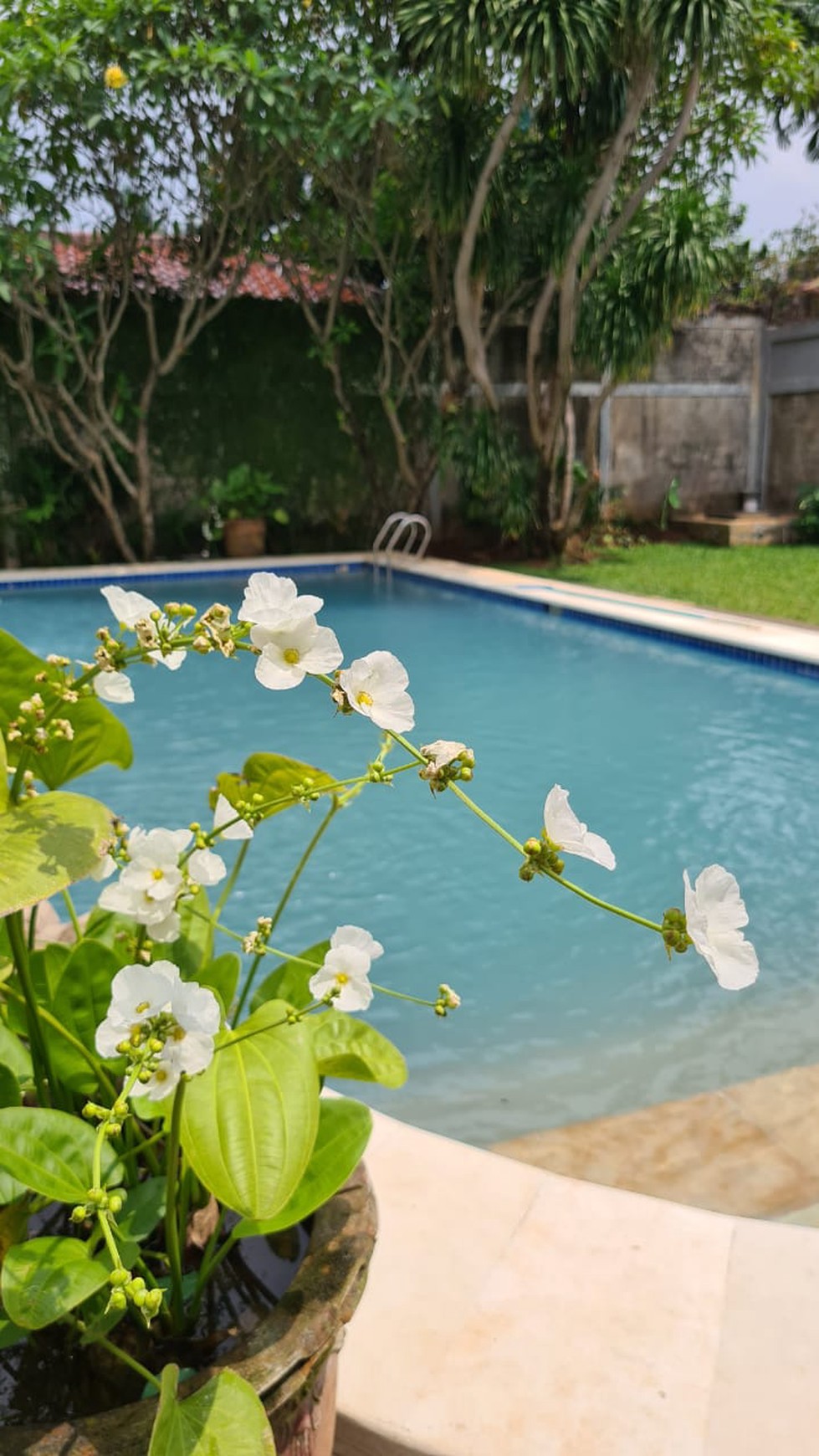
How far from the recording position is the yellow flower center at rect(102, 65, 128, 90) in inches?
353

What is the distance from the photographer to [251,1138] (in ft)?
2.94

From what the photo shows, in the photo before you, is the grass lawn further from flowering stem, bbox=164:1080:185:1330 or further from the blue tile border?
flowering stem, bbox=164:1080:185:1330

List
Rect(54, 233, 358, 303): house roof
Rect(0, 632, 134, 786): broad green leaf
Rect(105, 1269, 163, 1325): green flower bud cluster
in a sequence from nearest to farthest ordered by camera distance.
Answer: Rect(105, 1269, 163, 1325): green flower bud cluster → Rect(0, 632, 134, 786): broad green leaf → Rect(54, 233, 358, 303): house roof

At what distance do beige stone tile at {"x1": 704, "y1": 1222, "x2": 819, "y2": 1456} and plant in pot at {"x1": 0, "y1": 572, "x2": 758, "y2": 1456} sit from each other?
1.94 ft

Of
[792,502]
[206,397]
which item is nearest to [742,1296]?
[206,397]

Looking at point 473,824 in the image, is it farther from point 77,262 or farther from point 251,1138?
point 77,262

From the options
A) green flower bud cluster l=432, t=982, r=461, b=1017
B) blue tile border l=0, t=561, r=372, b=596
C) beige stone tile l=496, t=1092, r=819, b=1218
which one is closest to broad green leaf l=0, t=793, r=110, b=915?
green flower bud cluster l=432, t=982, r=461, b=1017

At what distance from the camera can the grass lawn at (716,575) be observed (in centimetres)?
906

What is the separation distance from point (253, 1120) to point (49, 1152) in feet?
0.63

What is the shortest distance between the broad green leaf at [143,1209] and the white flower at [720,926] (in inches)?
22.9

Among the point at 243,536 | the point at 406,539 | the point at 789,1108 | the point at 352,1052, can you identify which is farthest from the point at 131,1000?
the point at 406,539

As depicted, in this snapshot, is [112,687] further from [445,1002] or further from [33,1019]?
[445,1002]

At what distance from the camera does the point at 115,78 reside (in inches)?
355

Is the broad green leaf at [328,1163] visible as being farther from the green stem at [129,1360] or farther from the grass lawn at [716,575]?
the grass lawn at [716,575]
